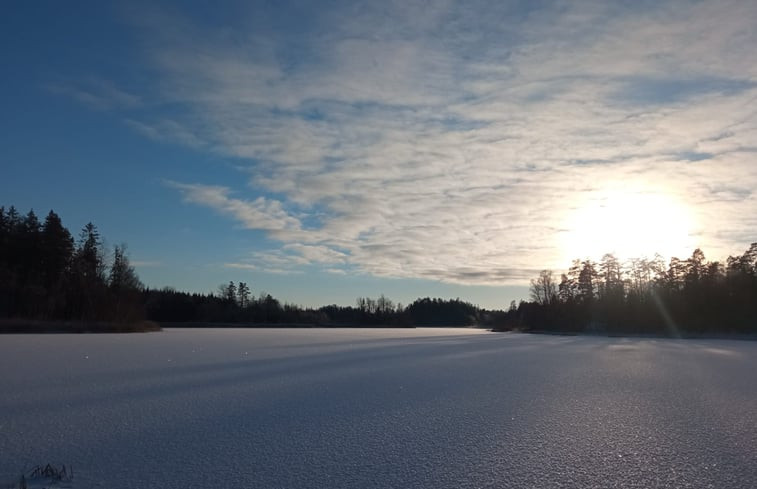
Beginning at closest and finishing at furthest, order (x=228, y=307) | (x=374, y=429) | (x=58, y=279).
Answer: (x=374, y=429) → (x=58, y=279) → (x=228, y=307)

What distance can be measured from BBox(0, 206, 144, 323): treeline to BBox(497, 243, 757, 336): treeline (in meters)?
44.6

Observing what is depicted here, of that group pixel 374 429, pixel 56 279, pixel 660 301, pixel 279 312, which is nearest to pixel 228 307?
pixel 279 312

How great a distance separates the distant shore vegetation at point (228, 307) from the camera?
4031 cm

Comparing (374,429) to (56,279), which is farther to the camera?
(56,279)

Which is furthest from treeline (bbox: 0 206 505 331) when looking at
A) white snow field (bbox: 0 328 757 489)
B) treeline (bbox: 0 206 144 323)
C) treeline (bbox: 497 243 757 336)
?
treeline (bbox: 497 243 757 336)

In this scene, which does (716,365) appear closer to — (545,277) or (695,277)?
(695,277)

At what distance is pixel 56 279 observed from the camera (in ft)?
147

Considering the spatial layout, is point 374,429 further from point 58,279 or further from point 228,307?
point 228,307

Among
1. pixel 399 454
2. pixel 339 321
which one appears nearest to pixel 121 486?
pixel 399 454

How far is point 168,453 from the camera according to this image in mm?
5156

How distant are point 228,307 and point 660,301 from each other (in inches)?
2409

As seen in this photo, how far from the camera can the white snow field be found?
180 inches

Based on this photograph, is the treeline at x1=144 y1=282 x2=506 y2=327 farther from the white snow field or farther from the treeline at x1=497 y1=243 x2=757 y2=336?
the white snow field

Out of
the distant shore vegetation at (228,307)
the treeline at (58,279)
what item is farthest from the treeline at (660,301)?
the treeline at (58,279)
